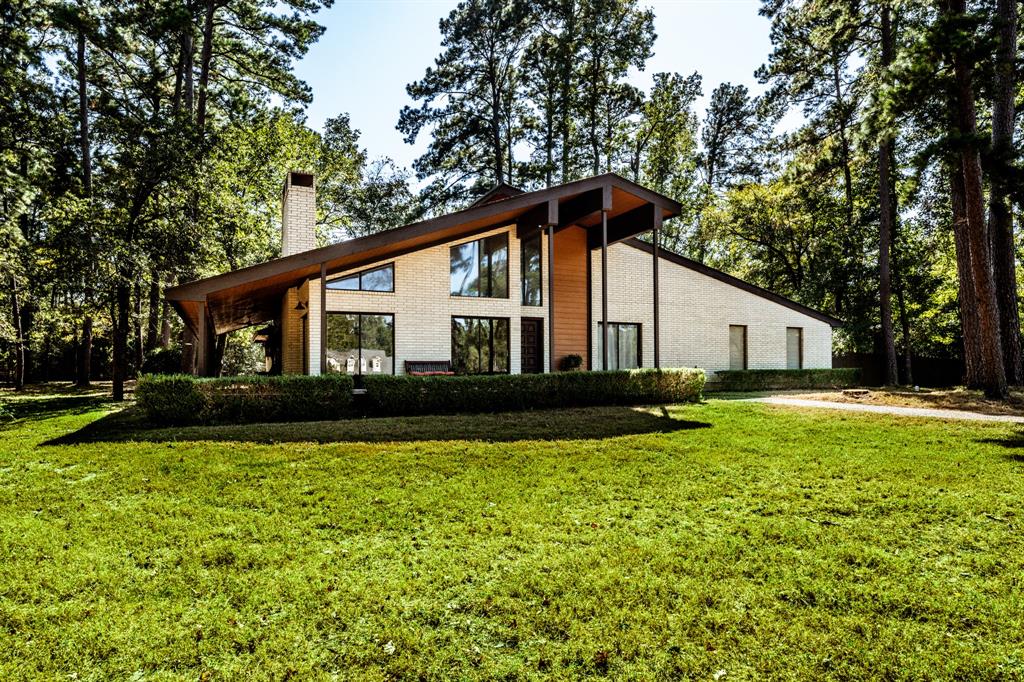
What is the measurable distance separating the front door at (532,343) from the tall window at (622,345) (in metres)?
2.19

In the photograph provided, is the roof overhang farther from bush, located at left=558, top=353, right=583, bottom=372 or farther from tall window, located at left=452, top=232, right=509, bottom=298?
bush, located at left=558, top=353, right=583, bottom=372

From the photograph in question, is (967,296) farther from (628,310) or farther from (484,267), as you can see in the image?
(484,267)

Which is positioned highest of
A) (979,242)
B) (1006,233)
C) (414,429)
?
(1006,233)

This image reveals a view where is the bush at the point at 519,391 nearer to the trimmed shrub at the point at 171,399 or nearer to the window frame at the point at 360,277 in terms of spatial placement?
the trimmed shrub at the point at 171,399

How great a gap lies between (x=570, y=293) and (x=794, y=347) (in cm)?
918

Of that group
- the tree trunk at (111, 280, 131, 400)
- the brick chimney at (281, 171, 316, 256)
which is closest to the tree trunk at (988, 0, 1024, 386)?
the brick chimney at (281, 171, 316, 256)

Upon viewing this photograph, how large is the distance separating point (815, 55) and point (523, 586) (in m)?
21.5

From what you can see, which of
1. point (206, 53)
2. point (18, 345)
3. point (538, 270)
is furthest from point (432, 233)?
point (18, 345)

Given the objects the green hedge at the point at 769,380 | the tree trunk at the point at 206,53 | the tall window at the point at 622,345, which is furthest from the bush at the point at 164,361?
the green hedge at the point at 769,380

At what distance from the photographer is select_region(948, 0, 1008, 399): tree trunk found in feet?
35.0

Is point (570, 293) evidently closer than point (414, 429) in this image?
No

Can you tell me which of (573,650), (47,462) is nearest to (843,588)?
(573,650)

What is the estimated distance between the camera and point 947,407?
33.8 ft

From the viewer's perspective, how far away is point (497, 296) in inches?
550
